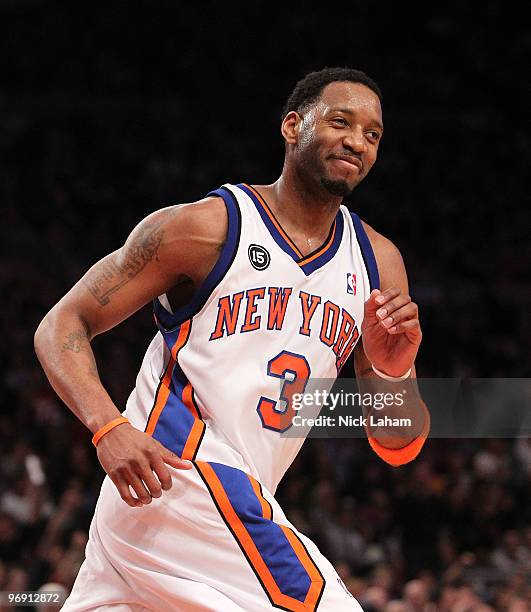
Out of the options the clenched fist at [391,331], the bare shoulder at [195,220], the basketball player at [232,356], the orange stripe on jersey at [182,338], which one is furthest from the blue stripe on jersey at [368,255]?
the orange stripe on jersey at [182,338]

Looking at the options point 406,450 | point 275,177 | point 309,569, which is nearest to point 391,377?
point 406,450

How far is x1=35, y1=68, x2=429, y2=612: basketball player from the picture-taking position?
281 centimetres

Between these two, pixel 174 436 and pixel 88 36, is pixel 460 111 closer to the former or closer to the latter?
pixel 88 36

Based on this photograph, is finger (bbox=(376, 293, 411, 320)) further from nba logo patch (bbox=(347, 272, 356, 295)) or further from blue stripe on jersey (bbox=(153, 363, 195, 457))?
blue stripe on jersey (bbox=(153, 363, 195, 457))

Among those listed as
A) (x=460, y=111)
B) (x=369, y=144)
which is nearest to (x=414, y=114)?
(x=460, y=111)

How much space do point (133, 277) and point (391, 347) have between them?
2.96 ft

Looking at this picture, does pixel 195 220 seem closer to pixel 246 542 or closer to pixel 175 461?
pixel 175 461

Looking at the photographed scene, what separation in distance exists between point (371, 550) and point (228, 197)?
583 cm

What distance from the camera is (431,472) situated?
30.8 feet

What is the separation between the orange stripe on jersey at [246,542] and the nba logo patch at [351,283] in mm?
831

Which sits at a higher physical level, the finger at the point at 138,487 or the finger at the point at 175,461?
the finger at the point at 175,461

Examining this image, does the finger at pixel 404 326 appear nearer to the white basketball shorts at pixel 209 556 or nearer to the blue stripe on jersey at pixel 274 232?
the blue stripe on jersey at pixel 274 232

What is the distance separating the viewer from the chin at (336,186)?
3324mm

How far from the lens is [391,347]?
3322 mm
